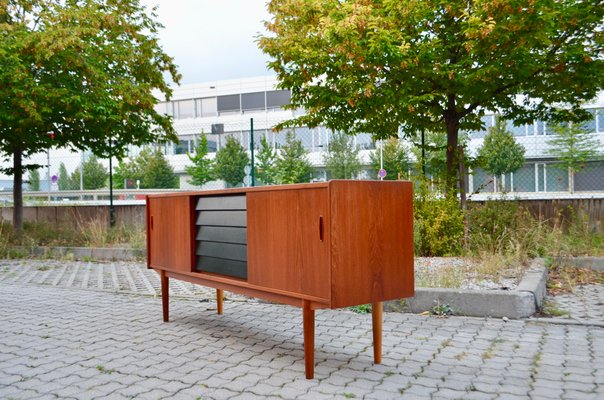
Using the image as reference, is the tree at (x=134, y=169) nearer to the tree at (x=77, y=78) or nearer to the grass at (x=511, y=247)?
the tree at (x=77, y=78)

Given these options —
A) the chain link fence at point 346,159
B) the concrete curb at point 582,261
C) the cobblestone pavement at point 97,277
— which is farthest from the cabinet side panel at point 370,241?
the chain link fence at point 346,159

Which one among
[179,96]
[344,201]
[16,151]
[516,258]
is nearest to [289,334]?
[344,201]

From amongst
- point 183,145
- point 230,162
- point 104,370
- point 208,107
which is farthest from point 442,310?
point 208,107

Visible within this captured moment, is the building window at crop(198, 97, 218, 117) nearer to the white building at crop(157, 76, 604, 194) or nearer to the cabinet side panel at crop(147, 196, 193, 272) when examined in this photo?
the white building at crop(157, 76, 604, 194)

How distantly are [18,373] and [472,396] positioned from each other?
2990 mm

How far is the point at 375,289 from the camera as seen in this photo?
365 centimetres

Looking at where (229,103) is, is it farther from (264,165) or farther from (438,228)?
(438,228)

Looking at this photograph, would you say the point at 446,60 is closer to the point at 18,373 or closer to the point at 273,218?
the point at 273,218

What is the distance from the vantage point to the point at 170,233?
5406mm

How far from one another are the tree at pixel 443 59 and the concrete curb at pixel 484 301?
13.0 ft

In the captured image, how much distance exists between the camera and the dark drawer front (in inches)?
175

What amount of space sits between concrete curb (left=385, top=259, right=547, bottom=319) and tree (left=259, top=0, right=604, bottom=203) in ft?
13.0

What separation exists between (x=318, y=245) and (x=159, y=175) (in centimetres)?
4860

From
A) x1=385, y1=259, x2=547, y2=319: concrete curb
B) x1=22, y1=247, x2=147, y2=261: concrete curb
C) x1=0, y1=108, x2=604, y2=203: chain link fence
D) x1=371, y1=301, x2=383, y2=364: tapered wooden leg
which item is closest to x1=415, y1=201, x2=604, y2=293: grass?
x1=385, y1=259, x2=547, y2=319: concrete curb
